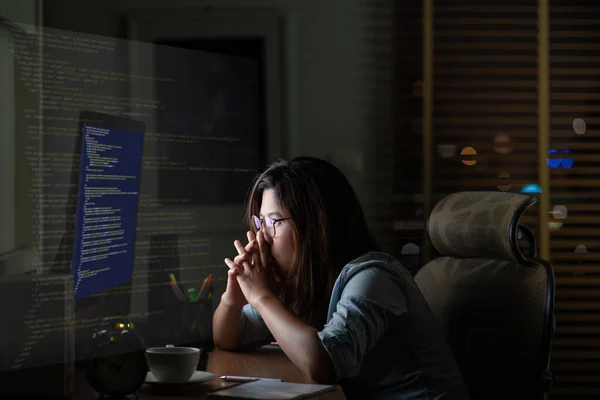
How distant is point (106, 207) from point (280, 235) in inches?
17.3

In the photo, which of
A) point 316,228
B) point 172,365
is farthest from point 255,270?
point 172,365

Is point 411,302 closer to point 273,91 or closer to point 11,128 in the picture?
point 11,128

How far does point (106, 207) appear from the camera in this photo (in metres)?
1.21

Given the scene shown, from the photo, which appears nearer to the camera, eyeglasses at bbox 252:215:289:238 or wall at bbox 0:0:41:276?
wall at bbox 0:0:41:276

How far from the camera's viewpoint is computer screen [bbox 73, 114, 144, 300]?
116 centimetres

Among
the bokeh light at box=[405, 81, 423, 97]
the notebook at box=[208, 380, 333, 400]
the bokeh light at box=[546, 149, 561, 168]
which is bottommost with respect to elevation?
the notebook at box=[208, 380, 333, 400]

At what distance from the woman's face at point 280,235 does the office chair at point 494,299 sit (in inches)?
14.1

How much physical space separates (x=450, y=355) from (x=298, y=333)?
333 millimetres

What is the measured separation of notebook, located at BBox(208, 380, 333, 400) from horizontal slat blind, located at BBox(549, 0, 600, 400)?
196 centimetres

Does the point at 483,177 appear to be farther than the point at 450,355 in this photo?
Yes

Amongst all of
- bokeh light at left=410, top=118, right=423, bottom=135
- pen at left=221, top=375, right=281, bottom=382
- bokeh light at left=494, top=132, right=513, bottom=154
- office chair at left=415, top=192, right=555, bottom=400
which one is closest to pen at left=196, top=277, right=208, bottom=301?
pen at left=221, top=375, right=281, bottom=382

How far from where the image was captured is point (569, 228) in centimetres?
297

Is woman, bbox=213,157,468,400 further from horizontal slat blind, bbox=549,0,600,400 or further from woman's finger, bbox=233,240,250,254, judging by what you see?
horizontal slat blind, bbox=549,0,600,400

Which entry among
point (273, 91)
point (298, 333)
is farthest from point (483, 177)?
point (298, 333)
